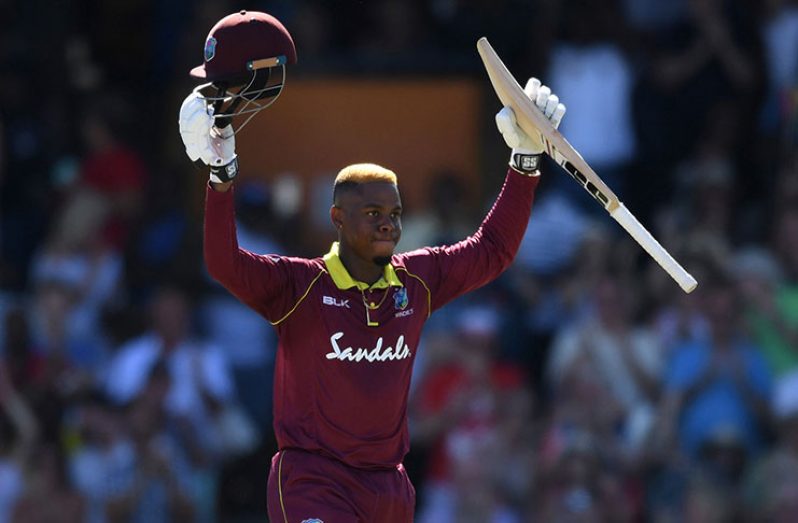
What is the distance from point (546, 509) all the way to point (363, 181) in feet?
13.8

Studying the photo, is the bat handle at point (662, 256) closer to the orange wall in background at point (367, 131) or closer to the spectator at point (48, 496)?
the spectator at point (48, 496)

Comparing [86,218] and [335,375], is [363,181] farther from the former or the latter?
[86,218]

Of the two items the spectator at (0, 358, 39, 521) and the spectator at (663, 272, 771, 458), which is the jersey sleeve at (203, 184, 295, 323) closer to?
the spectator at (0, 358, 39, 521)

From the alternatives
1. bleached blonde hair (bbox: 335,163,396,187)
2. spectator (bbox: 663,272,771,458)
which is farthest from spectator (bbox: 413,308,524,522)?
bleached blonde hair (bbox: 335,163,396,187)

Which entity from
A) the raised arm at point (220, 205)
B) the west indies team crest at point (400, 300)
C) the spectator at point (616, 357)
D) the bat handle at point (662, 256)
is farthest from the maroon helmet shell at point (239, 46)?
the spectator at point (616, 357)

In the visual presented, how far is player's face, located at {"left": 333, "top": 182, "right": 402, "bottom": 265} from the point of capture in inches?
269

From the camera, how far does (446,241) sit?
459 inches

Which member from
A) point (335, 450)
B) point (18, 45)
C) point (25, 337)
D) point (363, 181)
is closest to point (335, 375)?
point (335, 450)

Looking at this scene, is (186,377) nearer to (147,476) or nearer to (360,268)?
(147,476)

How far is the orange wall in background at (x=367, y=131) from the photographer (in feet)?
44.0

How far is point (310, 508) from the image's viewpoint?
6.66 meters

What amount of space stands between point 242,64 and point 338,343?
1135 mm

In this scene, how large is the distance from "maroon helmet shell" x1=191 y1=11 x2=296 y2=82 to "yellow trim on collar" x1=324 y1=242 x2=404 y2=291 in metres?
0.82

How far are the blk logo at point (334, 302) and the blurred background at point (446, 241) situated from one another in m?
3.94
